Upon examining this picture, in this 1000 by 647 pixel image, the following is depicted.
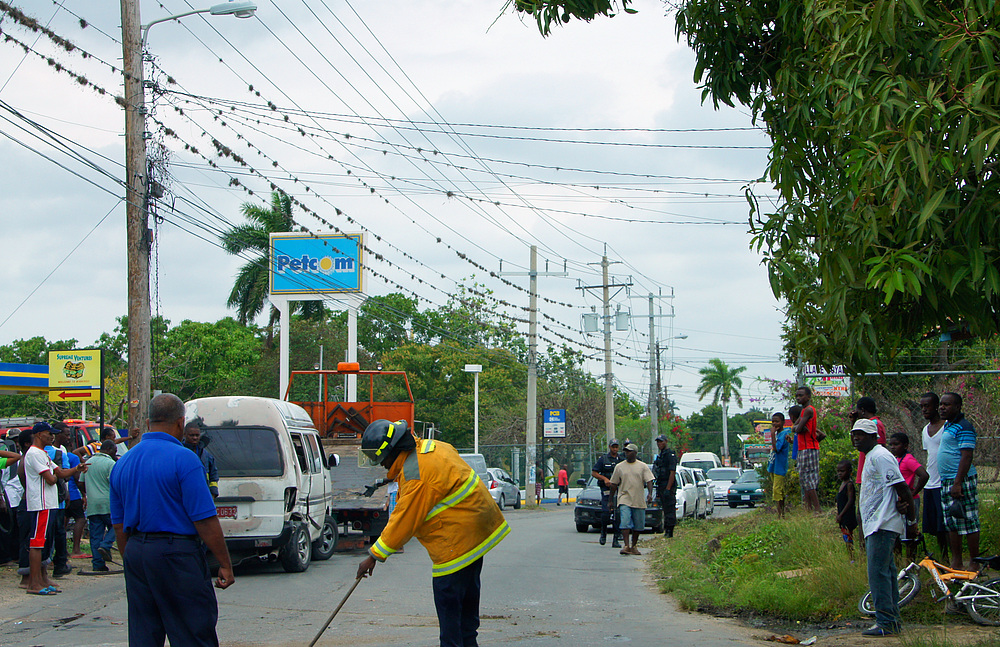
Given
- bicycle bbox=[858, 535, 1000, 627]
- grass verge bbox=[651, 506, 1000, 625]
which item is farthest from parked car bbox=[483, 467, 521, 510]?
bicycle bbox=[858, 535, 1000, 627]

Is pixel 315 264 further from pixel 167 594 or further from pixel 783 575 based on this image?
pixel 167 594

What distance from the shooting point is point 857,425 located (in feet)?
25.5

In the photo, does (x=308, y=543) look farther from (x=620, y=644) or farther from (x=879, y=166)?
(x=879, y=166)

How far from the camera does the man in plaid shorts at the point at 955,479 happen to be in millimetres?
8555

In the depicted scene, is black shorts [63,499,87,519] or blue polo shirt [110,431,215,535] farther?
black shorts [63,499,87,519]

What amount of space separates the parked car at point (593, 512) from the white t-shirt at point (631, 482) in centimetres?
421

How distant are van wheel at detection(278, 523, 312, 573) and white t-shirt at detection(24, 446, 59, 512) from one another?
2993 mm

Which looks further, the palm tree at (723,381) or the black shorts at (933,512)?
the palm tree at (723,381)

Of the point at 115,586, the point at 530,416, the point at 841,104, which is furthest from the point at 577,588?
the point at 530,416

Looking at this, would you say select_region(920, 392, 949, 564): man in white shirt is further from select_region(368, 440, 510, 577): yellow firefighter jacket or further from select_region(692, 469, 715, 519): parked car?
select_region(692, 469, 715, 519): parked car

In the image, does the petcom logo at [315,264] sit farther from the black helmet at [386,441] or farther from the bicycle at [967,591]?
the black helmet at [386,441]

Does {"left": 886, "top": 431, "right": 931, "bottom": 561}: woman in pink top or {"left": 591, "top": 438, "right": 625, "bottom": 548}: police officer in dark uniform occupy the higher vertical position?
{"left": 886, "top": 431, "right": 931, "bottom": 561}: woman in pink top

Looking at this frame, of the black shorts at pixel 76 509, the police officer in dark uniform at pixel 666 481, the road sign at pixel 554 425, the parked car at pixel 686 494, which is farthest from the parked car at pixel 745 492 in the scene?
the black shorts at pixel 76 509

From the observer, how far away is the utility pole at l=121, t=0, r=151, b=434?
15406 millimetres
